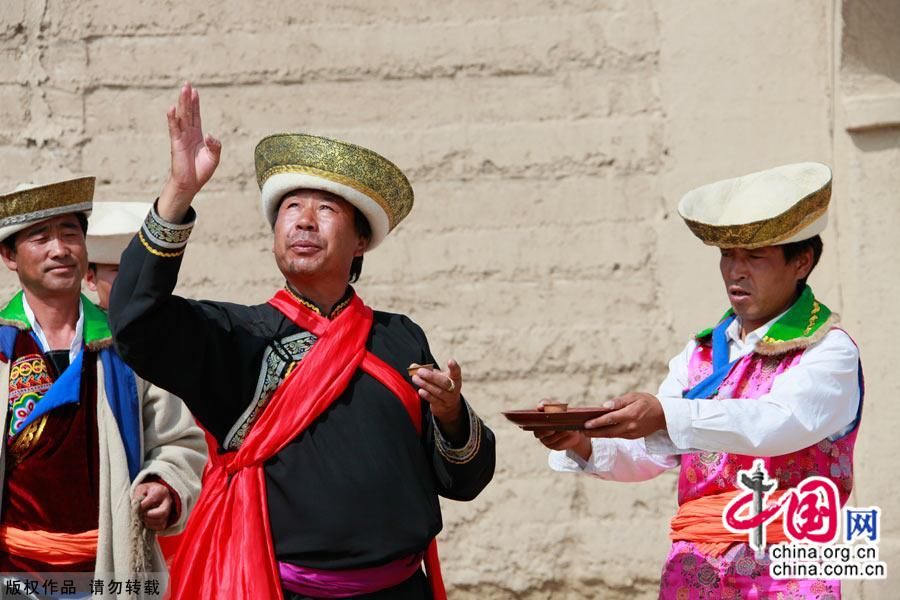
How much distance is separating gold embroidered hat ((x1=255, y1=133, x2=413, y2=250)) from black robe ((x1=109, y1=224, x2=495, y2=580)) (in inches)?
13.8

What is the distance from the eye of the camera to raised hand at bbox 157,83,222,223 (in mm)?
3275

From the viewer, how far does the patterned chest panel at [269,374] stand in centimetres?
351

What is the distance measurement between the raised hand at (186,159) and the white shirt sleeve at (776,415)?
1.31 meters

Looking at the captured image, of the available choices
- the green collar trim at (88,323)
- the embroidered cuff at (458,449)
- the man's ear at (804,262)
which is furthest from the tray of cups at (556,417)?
the green collar trim at (88,323)

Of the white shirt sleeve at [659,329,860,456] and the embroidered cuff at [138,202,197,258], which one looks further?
the white shirt sleeve at [659,329,860,456]

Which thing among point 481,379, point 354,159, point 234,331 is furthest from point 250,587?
point 481,379

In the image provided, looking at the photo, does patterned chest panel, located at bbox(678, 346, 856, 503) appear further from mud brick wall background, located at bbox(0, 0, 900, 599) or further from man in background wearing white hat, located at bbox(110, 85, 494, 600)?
mud brick wall background, located at bbox(0, 0, 900, 599)

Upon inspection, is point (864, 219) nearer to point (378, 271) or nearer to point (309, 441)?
point (378, 271)

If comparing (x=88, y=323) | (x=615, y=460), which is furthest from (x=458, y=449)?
(x=88, y=323)

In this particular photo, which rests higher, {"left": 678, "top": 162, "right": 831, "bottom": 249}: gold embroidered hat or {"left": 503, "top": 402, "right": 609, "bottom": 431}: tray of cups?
{"left": 678, "top": 162, "right": 831, "bottom": 249}: gold embroidered hat

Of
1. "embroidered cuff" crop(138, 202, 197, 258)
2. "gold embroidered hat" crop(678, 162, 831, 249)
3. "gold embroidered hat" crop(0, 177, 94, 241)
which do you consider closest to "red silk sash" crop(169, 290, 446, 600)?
"embroidered cuff" crop(138, 202, 197, 258)

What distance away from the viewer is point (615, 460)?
13.2ft
